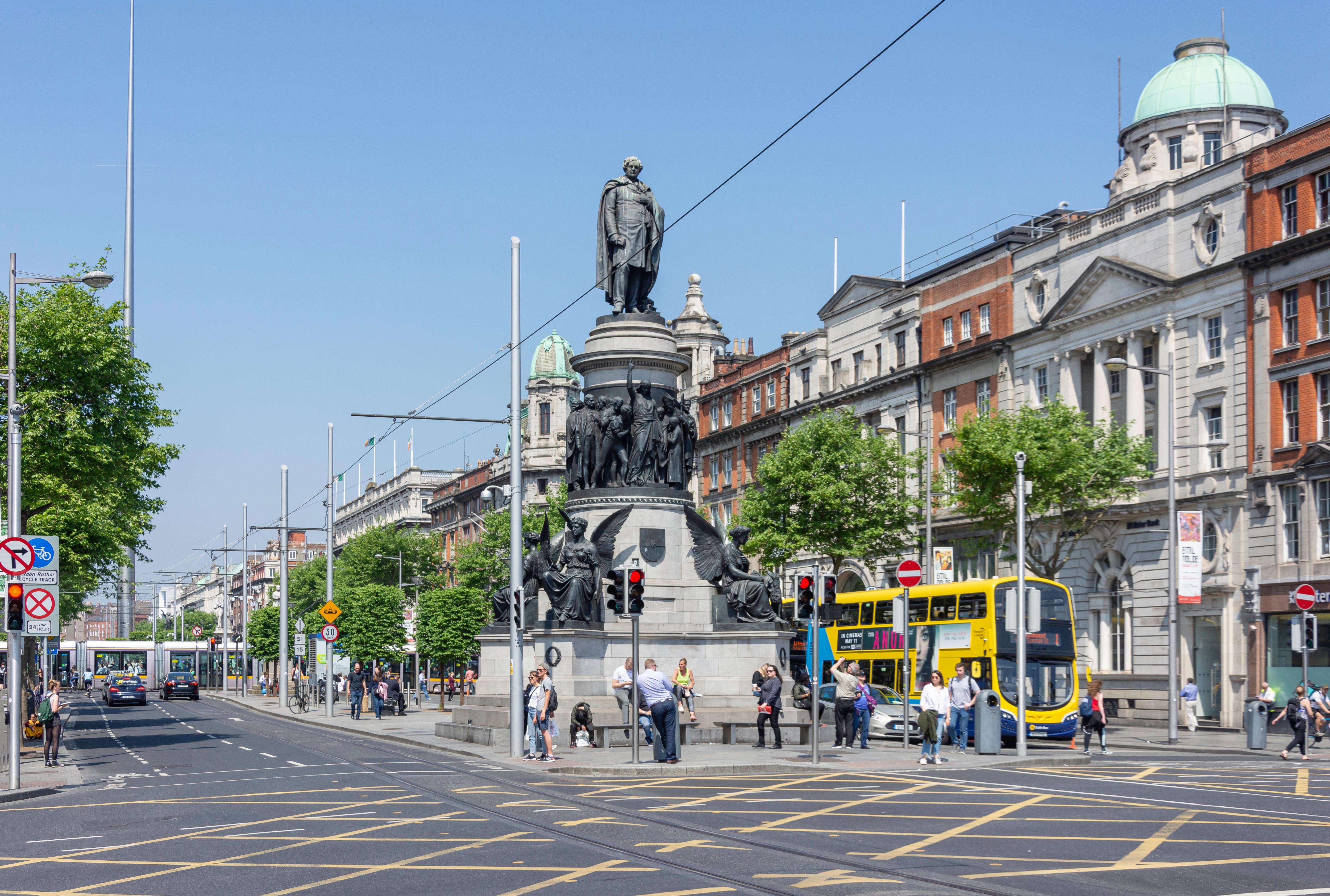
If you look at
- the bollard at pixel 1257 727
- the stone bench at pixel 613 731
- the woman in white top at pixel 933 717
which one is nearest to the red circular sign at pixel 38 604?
the stone bench at pixel 613 731

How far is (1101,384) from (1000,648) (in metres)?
21.0

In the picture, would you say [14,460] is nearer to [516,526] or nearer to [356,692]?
[516,526]

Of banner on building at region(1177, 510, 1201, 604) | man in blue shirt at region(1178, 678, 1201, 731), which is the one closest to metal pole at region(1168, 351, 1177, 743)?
banner on building at region(1177, 510, 1201, 604)

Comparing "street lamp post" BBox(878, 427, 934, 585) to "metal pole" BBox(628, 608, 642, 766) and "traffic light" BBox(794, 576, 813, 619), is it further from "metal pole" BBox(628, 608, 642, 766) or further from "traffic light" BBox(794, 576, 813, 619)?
"metal pole" BBox(628, 608, 642, 766)

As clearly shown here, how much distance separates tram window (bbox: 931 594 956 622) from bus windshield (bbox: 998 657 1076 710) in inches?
81.9

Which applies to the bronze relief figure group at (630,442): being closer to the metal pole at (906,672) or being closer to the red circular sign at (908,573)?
the metal pole at (906,672)

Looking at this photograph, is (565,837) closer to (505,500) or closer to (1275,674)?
(1275,674)

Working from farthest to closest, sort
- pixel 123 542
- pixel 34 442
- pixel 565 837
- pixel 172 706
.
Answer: pixel 172 706 < pixel 123 542 < pixel 34 442 < pixel 565 837

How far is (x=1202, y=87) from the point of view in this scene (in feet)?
183

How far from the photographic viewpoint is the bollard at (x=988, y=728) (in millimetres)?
28578

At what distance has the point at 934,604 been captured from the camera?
1519 inches

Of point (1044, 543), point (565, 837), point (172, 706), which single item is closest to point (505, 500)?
point (172, 706)

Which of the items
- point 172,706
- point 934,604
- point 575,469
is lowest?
point 172,706

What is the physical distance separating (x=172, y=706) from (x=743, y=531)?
50.8m
